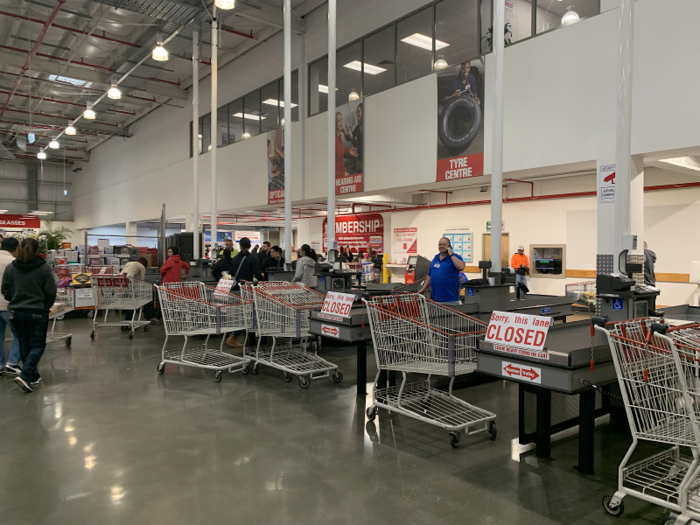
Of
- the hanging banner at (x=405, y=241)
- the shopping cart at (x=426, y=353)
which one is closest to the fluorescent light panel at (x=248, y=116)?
the hanging banner at (x=405, y=241)

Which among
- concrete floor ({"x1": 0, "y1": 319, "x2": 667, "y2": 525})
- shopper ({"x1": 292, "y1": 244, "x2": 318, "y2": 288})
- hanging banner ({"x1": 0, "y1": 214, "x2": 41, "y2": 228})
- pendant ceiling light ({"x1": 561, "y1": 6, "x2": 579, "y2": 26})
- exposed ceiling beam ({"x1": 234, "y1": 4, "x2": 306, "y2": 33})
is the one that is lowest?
concrete floor ({"x1": 0, "y1": 319, "x2": 667, "y2": 525})

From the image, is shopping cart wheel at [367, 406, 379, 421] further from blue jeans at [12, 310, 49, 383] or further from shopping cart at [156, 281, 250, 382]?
blue jeans at [12, 310, 49, 383]

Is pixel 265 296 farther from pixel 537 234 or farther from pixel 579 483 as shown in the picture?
pixel 537 234

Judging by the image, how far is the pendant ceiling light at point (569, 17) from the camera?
7.69 meters

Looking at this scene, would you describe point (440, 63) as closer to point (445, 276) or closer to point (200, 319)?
point (445, 276)

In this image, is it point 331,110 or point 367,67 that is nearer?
point 331,110

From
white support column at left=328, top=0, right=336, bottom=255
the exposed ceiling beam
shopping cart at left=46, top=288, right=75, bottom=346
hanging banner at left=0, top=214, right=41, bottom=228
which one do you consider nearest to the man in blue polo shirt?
white support column at left=328, top=0, right=336, bottom=255

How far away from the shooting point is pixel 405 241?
16.2 m

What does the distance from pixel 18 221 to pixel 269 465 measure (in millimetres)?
29515

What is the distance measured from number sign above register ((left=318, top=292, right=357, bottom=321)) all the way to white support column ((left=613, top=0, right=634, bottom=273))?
98.3 inches

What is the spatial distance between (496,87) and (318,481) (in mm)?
5140

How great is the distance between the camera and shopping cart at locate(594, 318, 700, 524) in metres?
2.44

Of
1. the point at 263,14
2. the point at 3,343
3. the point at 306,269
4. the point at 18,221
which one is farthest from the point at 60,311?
the point at 18,221

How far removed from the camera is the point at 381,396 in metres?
4.61
